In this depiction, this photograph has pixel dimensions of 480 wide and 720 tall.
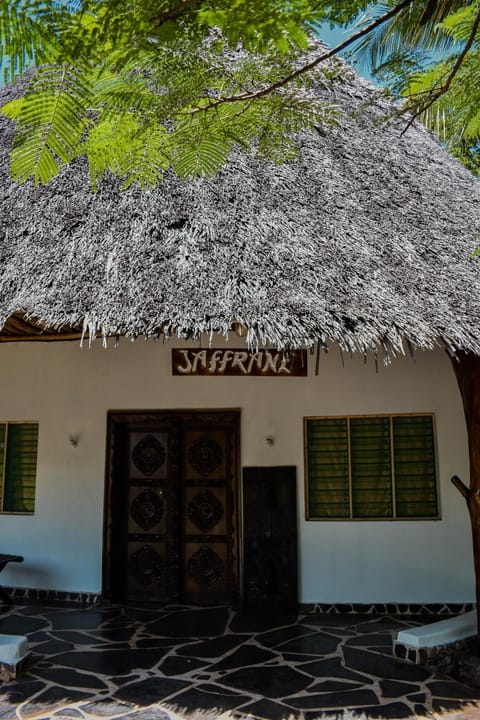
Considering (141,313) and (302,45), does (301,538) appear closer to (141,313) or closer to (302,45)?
(141,313)

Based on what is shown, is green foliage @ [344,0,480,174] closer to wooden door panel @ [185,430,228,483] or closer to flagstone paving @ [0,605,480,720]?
flagstone paving @ [0,605,480,720]

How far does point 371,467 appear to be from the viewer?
6.06m

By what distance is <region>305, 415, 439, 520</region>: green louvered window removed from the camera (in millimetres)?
5930

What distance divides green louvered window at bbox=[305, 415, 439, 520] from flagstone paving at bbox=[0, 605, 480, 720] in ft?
3.35

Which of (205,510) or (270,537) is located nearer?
(270,537)

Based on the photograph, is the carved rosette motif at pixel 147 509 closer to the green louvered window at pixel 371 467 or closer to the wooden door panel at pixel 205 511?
the wooden door panel at pixel 205 511

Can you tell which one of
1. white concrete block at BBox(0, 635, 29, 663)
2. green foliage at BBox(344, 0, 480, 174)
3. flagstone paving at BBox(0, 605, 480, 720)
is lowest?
flagstone paving at BBox(0, 605, 480, 720)

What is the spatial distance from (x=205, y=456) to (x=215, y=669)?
244 centimetres

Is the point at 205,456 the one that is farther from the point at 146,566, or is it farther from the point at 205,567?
the point at 146,566

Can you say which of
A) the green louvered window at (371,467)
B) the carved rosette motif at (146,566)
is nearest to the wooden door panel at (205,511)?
the carved rosette motif at (146,566)

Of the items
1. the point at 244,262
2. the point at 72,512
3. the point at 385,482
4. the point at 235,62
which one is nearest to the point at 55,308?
the point at 244,262

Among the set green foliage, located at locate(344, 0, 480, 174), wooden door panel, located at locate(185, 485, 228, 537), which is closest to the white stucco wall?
wooden door panel, located at locate(185, 485, 228, 537)

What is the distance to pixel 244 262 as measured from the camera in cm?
417

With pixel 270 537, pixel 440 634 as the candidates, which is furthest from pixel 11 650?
pixel 440 634
